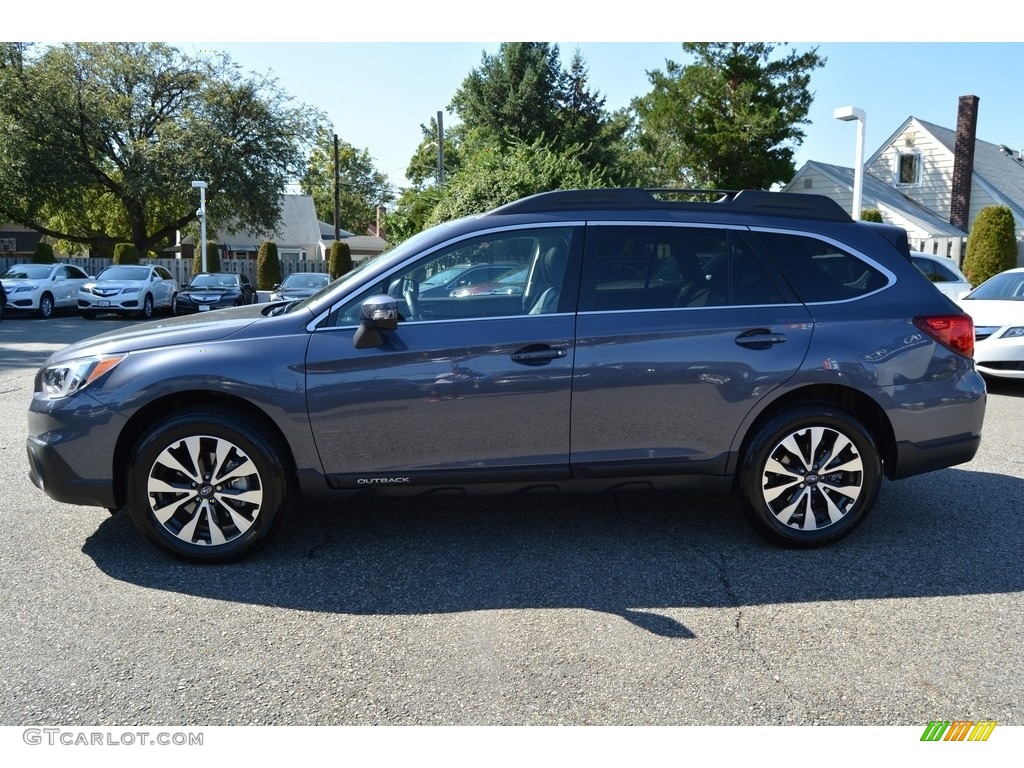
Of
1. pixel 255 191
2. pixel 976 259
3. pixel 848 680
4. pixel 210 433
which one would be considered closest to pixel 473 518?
pixel 210 433

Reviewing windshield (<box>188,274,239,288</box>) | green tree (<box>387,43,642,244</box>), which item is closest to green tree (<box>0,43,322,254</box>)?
green tree (<box>387,43,642,244</box>)

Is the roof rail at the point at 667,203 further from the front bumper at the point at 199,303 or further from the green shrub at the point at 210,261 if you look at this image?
the green shrub at the point at 210,261

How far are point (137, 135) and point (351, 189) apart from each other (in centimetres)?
5005

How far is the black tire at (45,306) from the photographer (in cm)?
2327

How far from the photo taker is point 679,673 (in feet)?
11.0

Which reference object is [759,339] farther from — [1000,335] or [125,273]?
[125,273]

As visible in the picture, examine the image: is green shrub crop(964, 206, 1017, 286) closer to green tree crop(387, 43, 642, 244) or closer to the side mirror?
green tree crop(387, 43, 642, 244)

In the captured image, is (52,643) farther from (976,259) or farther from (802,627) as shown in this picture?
(976,259)

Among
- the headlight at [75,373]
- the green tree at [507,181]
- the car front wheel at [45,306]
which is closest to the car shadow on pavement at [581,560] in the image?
the headlight at [75,373]

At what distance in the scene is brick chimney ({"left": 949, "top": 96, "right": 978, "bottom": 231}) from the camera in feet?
112

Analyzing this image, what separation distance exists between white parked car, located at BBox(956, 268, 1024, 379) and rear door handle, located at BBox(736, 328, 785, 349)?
6.11m

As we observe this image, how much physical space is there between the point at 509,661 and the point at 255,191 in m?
43.2

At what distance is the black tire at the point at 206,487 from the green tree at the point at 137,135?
40.4 meters

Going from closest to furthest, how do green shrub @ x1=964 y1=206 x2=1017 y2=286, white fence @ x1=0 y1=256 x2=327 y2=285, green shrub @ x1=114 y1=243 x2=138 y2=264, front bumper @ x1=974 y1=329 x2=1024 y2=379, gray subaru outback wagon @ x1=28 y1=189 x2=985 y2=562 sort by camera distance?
gray subaru outback wagon @ x1=28 y1=189 x2=985 y2=562 → front bumper @ x1=974 y1=329 x2=1024 y2=379 → green shrub @ x1=964 y1=206 x2=1017 y2=286 → green shrub @ x1=114 y1=243 x2=138 y2=264 → white fence @ x1=0 y1=256 x2=327 y2=285
